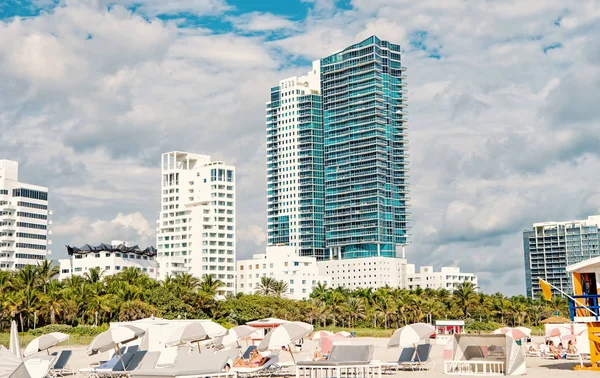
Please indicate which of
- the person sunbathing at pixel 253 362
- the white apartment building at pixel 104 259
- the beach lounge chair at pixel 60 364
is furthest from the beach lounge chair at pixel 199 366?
the white apartment building at pixel 104 259

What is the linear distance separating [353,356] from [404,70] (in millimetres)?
147200

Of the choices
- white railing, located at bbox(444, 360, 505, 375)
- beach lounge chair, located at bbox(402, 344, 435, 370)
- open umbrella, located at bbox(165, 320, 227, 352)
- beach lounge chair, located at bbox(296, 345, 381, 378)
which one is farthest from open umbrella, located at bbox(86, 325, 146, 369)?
white railing, located at bbox(444, 360, 505, 375)

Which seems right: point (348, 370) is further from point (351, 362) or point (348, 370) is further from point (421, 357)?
point (421, 357)

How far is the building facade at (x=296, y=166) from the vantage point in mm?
161625

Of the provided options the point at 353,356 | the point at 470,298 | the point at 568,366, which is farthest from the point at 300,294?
the point at 353,356

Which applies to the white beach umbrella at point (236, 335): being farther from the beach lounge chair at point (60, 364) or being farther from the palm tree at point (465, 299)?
the palm tree at point (465, 299)

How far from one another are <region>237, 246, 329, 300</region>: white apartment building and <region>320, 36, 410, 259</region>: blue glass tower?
70.6 ft

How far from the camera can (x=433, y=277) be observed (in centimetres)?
14900

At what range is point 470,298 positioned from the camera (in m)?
95.6

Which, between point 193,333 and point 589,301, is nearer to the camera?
point 589,301

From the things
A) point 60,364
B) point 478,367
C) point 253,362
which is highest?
point 253,362

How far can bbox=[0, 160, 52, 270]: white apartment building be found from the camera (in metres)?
116

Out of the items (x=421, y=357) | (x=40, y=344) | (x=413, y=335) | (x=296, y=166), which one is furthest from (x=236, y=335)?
(x=296, y=166)

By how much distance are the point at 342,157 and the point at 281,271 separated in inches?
1516
